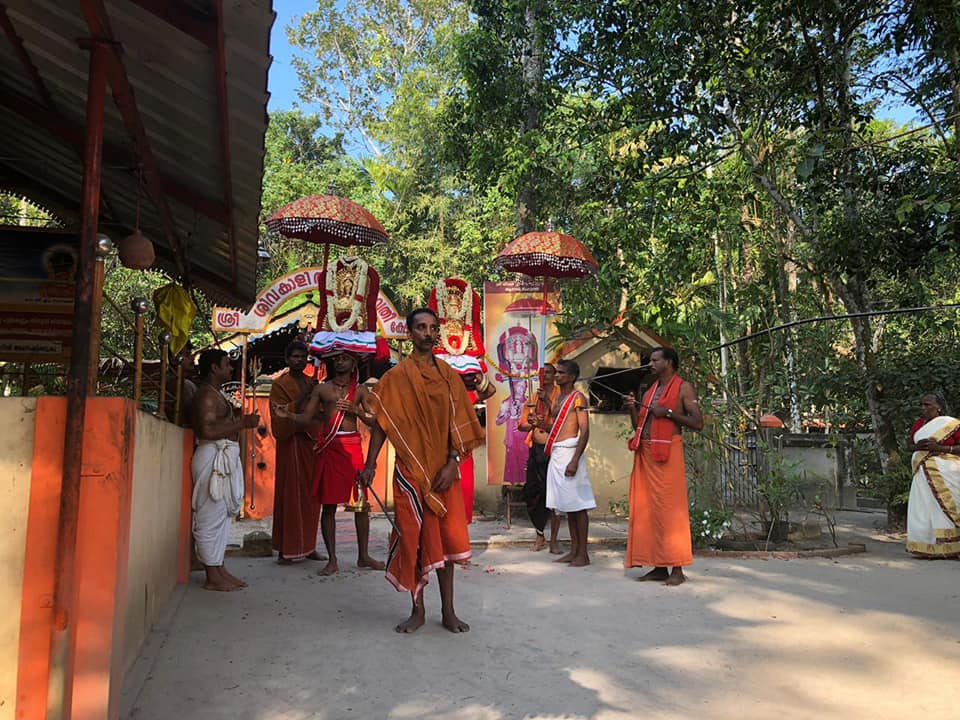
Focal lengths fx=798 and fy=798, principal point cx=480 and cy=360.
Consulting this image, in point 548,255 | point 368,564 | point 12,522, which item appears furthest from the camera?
point 548,255

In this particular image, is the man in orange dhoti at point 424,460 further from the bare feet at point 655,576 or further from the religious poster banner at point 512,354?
the religious poster banner at point 512,354

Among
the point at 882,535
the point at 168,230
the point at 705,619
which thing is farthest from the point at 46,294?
the point at 882,535

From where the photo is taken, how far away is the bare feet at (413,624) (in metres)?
4.86

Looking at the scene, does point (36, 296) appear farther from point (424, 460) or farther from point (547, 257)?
point (547, 257)

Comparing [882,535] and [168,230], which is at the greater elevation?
[168,230]

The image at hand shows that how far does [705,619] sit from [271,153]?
76.8 feet

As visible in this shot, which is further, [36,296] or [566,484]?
[566,484]

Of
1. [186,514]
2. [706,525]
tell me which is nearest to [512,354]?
[706,525]

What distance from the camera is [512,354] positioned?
35.9ft

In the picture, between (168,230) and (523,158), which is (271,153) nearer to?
(523,158)

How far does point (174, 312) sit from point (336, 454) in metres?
1.87

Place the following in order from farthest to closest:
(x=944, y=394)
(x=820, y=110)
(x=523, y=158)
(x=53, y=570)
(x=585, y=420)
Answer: (x=523, y=158), (x=944, y=394), (x=820, y=110), (x=585, y=420), (x=53, y=570)

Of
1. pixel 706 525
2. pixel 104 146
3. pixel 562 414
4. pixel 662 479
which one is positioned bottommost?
pixel 706 525

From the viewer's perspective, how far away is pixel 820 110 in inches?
345
